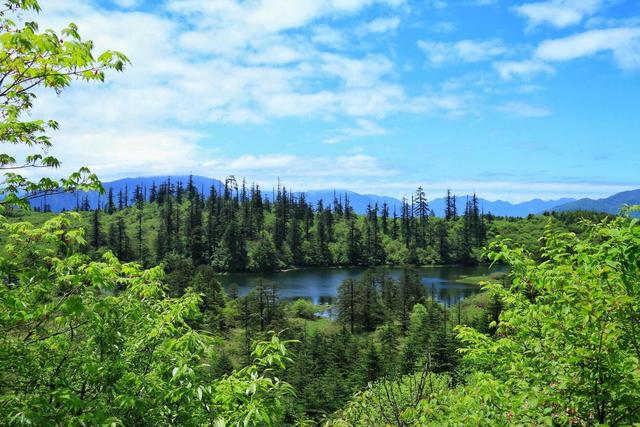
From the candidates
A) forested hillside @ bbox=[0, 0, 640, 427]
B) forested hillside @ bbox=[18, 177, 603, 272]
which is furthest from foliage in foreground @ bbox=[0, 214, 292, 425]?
forested hillside @ bbox=[18, 177, 603, 272]

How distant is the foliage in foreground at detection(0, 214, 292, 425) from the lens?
14.7 ft

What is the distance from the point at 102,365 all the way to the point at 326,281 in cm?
10426

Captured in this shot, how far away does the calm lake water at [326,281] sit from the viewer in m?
85.3

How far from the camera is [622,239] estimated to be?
3.78 m

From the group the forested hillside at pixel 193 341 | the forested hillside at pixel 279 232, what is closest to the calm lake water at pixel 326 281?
the forested hillside at pixel 279 232

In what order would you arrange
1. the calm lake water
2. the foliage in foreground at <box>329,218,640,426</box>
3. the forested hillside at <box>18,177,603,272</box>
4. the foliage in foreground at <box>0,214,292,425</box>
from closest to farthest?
the foliage in foreground at <box>0,214,292,425</box> → the foliage in foreground at <box>329,218,640,426</box> → the calm lake water → the forested hillside at <box>18,177,603,272</box>

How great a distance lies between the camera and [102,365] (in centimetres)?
529

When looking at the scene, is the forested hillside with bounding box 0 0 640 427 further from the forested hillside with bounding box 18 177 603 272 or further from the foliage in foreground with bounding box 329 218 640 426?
the forested hillside with bounding box 18 177 603 272

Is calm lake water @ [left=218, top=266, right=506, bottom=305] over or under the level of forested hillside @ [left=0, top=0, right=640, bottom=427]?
under

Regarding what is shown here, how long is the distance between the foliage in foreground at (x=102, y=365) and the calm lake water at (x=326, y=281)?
2527 inches

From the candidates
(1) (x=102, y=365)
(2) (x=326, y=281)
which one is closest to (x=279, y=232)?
(2) (x=326, y=281)

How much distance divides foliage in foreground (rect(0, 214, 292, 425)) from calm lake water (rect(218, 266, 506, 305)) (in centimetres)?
6418

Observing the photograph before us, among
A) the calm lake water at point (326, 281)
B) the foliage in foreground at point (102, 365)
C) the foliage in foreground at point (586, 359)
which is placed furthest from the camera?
the calm lake water at point (326, 281)

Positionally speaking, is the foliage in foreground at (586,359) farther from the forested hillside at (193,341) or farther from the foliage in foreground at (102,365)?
the foliage in foreground at (102,365)
